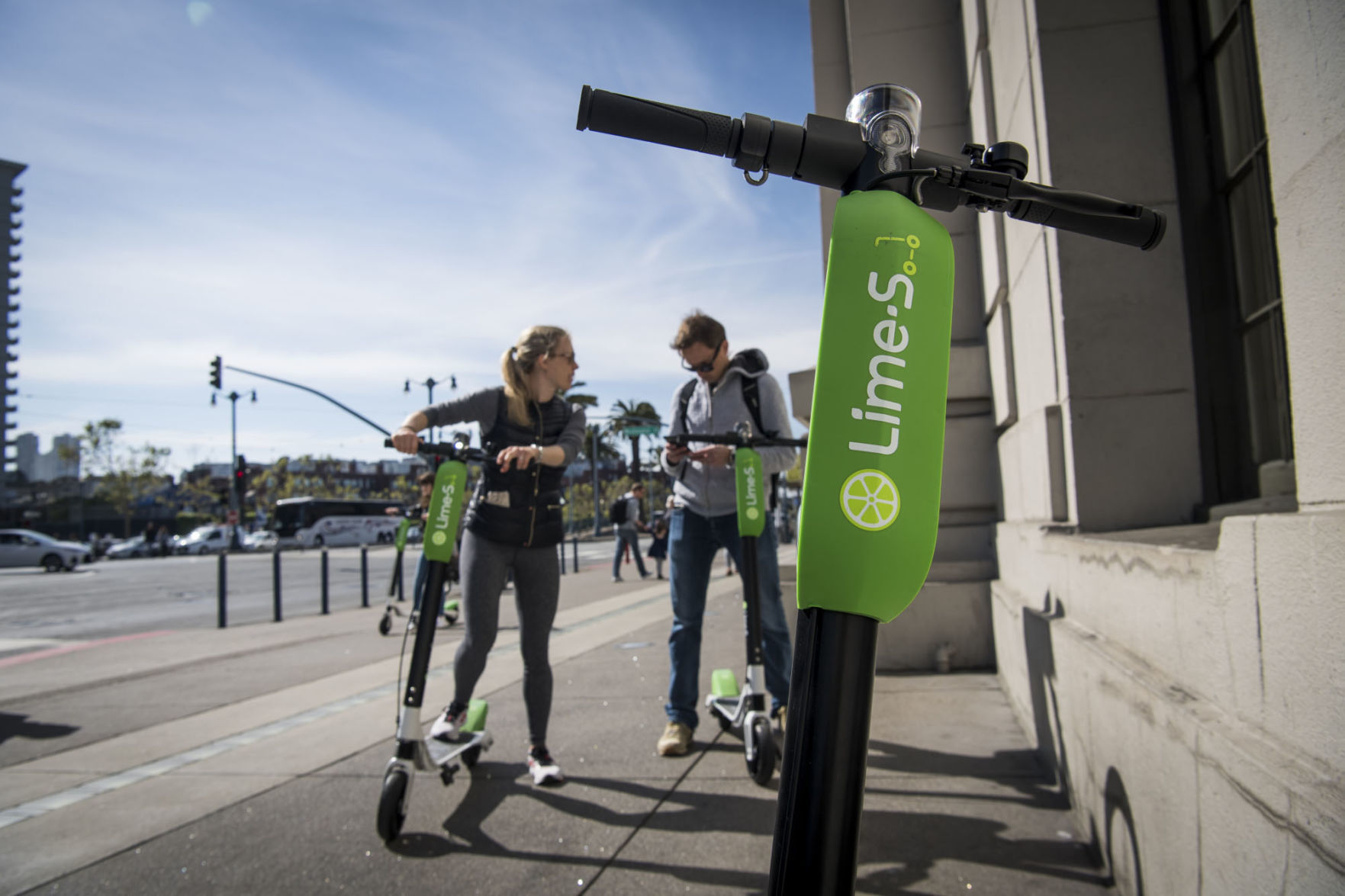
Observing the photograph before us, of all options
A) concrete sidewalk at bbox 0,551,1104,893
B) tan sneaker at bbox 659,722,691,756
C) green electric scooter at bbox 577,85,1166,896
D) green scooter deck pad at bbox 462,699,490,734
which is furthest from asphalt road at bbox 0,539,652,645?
green electric scooter at bbox 577,85,1166,896

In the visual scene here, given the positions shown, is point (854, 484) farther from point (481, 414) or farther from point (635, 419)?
point (635, 419)

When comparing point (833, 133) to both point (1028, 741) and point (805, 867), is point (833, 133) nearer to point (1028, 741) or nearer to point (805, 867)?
point (805, 867)

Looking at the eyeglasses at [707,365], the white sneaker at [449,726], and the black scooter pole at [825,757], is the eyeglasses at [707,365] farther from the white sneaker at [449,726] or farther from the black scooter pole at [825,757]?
the black scooter pole at [825,757]

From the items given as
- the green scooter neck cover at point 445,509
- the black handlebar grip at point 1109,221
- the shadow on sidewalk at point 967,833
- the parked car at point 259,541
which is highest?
the black handlebar grip at point 1109,221

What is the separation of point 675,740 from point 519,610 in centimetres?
97

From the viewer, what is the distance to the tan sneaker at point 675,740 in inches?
150

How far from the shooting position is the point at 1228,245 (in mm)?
2848

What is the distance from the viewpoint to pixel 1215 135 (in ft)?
9.60

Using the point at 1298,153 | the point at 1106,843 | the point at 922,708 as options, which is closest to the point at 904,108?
the point at 1298,153

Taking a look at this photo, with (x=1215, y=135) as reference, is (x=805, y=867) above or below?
below

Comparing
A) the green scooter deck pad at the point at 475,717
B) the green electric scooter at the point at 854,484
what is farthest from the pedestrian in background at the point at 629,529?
the green electric scooter at the point at 854,484

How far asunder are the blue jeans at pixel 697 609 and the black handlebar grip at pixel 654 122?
2.86m

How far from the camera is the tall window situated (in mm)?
2543

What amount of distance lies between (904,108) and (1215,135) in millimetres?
2441
